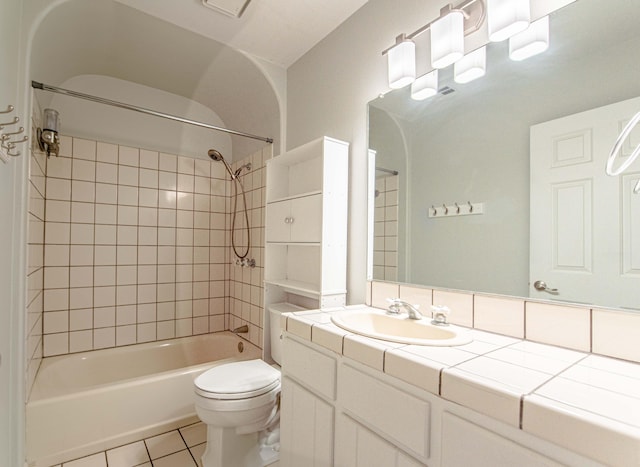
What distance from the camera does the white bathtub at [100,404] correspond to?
1.55m

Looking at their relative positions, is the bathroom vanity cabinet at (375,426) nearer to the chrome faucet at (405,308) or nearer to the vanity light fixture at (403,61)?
the chrome faucet at (405,308)

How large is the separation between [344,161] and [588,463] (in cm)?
142

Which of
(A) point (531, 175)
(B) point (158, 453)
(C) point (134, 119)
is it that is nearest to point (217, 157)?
(C) point (134, 119)

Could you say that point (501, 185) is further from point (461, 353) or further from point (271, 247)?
point (271, 247)

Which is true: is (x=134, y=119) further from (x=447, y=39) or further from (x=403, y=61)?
(x=447, y=39)

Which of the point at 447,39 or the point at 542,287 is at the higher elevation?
the point at 447,39

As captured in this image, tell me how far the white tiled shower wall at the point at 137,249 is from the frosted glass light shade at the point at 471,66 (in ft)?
5.19

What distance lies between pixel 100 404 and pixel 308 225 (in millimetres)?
1501

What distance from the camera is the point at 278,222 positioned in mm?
1893

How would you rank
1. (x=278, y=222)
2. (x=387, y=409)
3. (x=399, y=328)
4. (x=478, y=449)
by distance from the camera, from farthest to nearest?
(x=278, y=222), (x=399, y=328), (x=387, y=409), (x=478, y=449)

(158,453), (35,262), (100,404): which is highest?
(35,262)

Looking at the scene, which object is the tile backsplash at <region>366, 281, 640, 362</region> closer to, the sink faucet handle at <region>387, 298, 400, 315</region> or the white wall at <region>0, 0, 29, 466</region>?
the sink faucet handle at <region>387, 298, 400, 315</region>

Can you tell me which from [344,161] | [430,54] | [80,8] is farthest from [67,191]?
[430,54]

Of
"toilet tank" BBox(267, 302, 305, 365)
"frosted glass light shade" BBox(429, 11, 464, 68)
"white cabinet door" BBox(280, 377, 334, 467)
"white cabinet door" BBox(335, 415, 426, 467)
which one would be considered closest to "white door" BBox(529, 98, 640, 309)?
"frosted glass light shade" BBox(429, 11, 464, 68)
